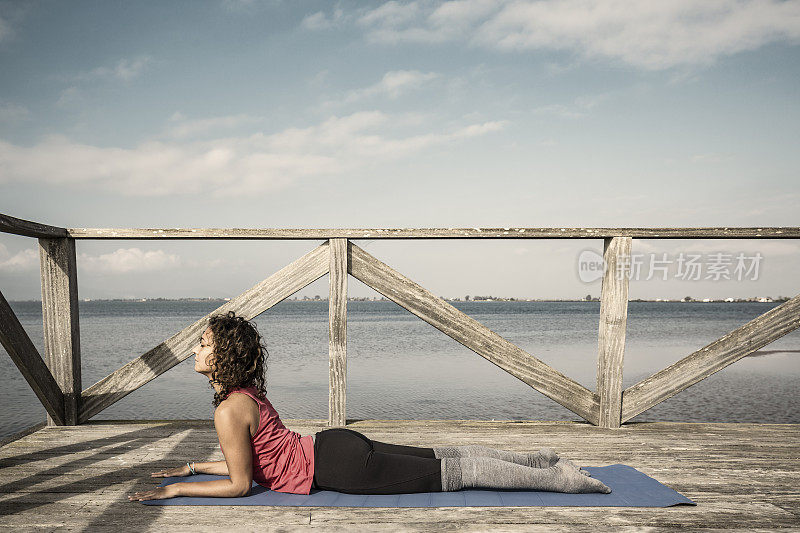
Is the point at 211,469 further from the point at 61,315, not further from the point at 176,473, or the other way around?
the point at 61,315

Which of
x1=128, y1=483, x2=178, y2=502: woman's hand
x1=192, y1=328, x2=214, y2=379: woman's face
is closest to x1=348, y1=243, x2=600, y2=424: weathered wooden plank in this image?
x1=192, y1=328, x2=214, y2=379: woman's face

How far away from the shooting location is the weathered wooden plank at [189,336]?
3344mm

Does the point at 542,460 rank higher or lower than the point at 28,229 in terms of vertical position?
lower

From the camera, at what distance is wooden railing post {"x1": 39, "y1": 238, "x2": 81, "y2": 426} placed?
3.31 meters

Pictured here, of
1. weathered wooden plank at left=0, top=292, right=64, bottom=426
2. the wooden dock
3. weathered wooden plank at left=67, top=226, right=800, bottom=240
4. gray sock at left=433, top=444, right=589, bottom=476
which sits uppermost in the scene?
weathered wooden plank at left=67, top=226, right=800, bottom=240

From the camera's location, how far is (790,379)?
1155cm

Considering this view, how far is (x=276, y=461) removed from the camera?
2.21 m

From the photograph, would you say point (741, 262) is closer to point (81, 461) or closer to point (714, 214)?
point (81, 461)

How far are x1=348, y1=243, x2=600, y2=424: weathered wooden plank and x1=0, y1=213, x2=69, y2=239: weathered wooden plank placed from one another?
2.02 metres

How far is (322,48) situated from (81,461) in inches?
480

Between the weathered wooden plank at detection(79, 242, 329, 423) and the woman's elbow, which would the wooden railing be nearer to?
the weathered wooden plank at detection(79, 242, 329, 423)

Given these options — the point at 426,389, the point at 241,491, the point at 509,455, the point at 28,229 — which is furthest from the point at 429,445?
the point at 426,389

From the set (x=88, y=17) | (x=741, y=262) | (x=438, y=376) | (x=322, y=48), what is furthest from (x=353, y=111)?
(x=741, y=262)

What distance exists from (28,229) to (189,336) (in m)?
1.18
